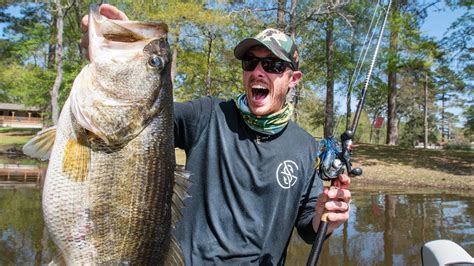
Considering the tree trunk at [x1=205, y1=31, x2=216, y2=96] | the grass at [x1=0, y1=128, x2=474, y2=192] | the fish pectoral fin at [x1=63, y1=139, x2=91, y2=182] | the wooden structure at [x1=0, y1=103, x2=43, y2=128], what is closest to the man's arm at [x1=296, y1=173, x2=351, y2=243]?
the fish pectoral fin at [x1=63, y1=139, x2=91, y2=182]

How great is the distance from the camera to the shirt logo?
8.71ft

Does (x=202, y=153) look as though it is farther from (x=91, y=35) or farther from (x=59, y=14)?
(x=59, y=14)

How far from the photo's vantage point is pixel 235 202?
2.55 metres

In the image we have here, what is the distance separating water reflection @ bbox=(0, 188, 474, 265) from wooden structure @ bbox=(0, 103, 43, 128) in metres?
50.0

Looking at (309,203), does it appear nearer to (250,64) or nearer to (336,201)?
(336,201)

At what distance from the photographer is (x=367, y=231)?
29.1 ft

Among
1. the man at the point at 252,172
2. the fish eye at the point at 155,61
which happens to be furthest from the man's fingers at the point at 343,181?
the fish eye at the point at 155,61

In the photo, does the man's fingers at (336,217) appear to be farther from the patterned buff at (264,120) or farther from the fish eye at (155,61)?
the fish eye at (155,61)

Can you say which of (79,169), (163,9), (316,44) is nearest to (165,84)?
(79,169)

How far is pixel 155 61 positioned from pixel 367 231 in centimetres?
771

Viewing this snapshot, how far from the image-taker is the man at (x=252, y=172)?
255cm

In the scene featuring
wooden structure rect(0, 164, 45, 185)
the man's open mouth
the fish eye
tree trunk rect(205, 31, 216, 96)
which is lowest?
wooden structure rect(0, 164, 45, 185)

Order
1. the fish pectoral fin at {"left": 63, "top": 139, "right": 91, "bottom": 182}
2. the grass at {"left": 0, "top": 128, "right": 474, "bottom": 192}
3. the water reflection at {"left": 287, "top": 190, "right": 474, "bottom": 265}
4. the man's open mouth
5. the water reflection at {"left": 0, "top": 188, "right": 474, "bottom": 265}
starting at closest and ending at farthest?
the fish pectoral fin at {"left": 63, "top": 139, "right": 91, "bottom": 182}, the man's open mouth, the water reflection at {"left": 0, "top": 188, "right": 474, "bottom": 265}, the water reflection at {"left": 287, "top": 190, "right": 474, "bottom": 265}, the grass at {"left": 0, "top": 128, "right": 474, "bottom": 192}

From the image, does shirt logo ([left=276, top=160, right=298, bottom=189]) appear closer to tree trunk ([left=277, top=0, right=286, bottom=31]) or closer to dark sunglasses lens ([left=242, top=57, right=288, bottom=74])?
dark sunglasses lens ([left=242, top=57, right=288, bottom=74])
